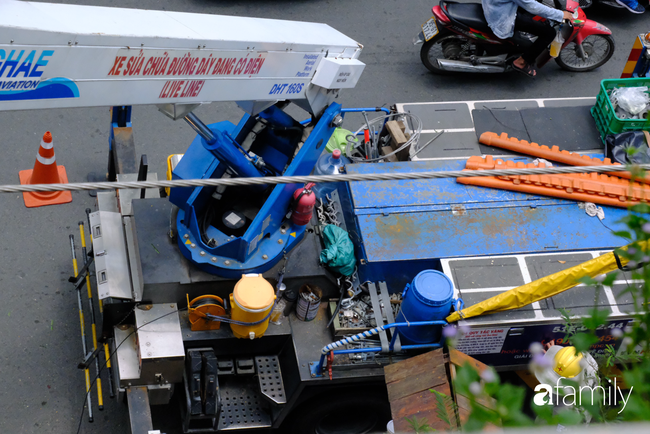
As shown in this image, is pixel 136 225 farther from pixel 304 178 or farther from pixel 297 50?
pixel 304 178

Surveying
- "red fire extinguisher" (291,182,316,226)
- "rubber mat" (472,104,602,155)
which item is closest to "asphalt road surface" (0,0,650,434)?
"red fire extinguisher" (291,182,316,226)

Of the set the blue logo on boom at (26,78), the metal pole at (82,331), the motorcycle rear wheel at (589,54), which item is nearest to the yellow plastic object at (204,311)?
the metal pole at (82,331)

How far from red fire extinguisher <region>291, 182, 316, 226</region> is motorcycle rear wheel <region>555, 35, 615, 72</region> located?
5.46 m

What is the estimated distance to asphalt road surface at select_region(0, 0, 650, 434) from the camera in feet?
21.5

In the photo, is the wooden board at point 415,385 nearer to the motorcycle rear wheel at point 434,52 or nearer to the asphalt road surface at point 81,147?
the asphalt road surface at point 81,147

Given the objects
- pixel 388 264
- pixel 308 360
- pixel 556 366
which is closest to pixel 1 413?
pixel 308 360

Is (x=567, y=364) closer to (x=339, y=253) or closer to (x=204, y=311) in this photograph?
(x=339, y=253)

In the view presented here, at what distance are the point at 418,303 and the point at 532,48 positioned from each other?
5.12 m

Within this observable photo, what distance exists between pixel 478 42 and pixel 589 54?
1.81 m

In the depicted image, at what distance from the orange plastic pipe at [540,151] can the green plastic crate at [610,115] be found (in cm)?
39

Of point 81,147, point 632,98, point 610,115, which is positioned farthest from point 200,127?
point 632,98

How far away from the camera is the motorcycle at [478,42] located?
898 centimetres

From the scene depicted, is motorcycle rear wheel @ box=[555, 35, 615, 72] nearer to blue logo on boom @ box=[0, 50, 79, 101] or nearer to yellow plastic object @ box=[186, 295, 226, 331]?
yellow plastic object @ box=[186, 295, 226, 331]

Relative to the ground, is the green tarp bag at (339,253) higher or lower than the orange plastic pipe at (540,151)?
lower
